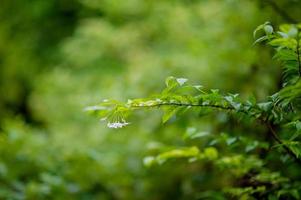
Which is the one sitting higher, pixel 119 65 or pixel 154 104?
pixel 119 65

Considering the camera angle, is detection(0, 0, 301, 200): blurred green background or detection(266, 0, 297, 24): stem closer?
detection(266, 0, 297, 24): stem

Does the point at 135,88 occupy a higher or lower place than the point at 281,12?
higher

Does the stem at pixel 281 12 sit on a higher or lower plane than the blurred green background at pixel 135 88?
lower

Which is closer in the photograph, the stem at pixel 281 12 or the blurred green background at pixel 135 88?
the stem at pixel 281 12

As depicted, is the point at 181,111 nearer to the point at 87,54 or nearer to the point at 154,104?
the point at 154,104

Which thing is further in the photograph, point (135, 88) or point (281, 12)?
point (135, 88)

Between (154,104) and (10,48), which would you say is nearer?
(154,104)

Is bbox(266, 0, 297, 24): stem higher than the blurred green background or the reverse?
the reverse

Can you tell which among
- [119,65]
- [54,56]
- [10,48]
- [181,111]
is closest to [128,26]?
[119,65]
